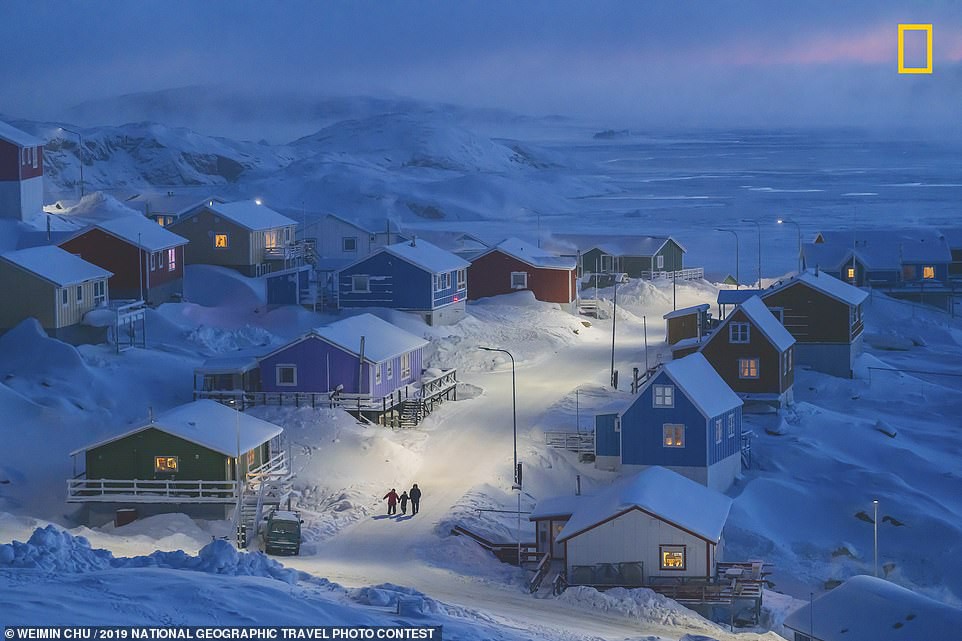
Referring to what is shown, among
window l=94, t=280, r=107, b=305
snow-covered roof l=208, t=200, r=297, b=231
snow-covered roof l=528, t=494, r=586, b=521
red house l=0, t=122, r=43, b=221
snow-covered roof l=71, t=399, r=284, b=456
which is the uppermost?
red house l=0, t=122, r=43, b=221

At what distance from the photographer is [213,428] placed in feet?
142

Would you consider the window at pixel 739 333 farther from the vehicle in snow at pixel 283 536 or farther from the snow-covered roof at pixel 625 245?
the snow-covered roof at pixel 625 245

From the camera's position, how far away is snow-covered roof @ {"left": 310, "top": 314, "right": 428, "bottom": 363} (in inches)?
2032

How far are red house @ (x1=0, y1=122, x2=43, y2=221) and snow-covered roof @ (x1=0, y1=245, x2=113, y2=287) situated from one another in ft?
31.1

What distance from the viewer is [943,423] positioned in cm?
5706

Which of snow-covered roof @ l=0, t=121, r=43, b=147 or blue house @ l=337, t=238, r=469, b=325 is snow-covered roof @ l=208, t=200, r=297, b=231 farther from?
snow-covered roof @ l=0, t=121, r=43, b=147

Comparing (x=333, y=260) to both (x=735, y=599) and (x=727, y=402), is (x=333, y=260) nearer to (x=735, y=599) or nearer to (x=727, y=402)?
(x=727, y=402)

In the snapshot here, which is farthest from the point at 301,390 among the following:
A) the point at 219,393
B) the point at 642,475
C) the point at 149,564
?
the point at 149,564

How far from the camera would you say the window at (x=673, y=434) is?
45438 mm

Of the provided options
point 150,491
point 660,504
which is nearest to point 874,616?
point 660,504

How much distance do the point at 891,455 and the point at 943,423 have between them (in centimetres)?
681

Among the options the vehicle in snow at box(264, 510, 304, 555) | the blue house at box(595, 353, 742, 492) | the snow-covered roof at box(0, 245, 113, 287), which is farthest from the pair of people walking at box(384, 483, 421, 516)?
the snow-covered roof at box(0, 245, 113, 287)

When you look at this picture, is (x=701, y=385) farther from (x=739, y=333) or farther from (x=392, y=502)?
(x=392, y=502)

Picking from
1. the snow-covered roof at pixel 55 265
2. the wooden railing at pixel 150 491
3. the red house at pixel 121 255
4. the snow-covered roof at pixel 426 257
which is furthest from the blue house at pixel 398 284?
the wooden railing at pixel 150 491
